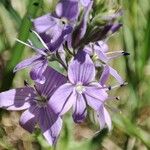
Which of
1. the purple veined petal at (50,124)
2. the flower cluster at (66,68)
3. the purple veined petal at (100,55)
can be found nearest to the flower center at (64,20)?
the flower cluster at (66,68)

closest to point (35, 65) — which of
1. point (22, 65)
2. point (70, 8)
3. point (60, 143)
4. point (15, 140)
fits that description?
point (22, 65)

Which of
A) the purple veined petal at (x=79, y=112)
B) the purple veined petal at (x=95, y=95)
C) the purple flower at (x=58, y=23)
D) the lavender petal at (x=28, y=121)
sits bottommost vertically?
the lavender petal at (x=28, y=121)

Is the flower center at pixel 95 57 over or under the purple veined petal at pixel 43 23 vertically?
under

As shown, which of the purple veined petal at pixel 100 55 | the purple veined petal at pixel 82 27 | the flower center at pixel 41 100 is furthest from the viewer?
the flower center at pixel 41 100

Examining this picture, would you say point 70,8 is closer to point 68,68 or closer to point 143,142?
point 68,68

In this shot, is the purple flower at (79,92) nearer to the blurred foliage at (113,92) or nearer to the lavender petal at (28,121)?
the lavender petal at (28,121)

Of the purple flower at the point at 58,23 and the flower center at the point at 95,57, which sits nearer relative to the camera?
the purple flower at the point at 58,23

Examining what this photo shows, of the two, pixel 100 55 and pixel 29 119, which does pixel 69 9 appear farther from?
pixel 29 119

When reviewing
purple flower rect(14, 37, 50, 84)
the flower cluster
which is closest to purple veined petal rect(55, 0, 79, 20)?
the flower cluster
